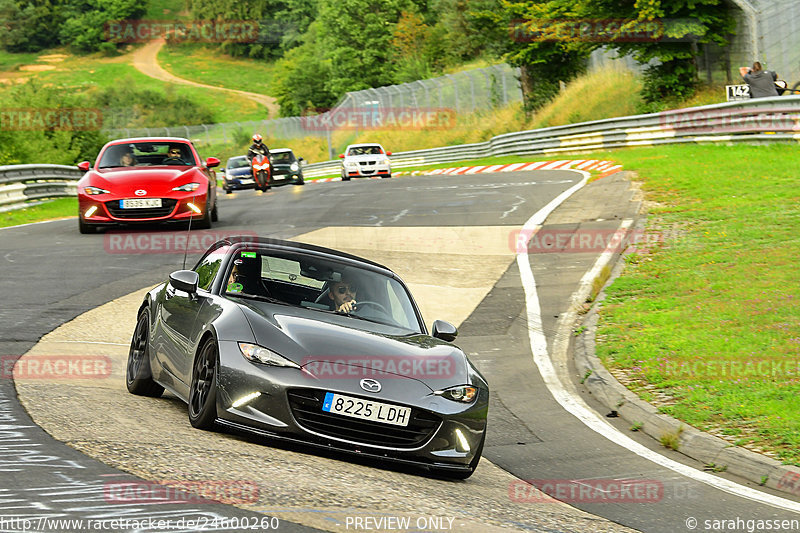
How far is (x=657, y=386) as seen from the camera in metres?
9.66

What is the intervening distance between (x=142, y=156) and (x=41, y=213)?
30.2 feet

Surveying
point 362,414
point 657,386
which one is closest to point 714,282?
point 657,386

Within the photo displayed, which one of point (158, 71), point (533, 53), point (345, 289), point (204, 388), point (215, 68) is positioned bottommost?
point (204, 388)

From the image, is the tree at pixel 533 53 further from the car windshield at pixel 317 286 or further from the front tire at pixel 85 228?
the car windshield at pixel 317 286

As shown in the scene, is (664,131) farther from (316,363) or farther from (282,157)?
(316,363)

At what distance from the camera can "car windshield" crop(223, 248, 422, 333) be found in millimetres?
7848

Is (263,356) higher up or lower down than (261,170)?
lower down

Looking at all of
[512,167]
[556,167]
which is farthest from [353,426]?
[512,167]

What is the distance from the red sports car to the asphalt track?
2.02 ft

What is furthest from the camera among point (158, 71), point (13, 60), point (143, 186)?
point (13, 60)

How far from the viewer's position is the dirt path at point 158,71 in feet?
444

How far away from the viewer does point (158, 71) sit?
150375mm

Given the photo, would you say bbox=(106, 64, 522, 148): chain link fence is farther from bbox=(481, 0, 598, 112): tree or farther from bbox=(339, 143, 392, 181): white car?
bbox=(339, 143, 392, 181): white car

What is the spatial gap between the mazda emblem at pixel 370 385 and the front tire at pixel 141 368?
2.43 metres
